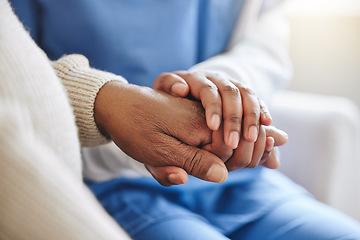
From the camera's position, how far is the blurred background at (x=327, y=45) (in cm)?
95

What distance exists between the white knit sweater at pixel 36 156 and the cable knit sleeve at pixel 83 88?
0.09 m

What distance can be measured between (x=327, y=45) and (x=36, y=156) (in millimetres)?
926

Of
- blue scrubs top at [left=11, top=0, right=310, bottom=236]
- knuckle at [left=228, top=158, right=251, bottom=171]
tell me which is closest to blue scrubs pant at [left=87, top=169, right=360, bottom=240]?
blue scrubs top at [left=11, top=0, right=310, bottom=236]

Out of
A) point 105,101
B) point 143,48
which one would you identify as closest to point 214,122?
point 105,101

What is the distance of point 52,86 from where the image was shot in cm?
33

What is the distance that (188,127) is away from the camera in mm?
401

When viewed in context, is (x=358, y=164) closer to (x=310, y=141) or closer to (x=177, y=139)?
(x=310, y=141)

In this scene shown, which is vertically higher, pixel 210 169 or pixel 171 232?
pixel 210 169

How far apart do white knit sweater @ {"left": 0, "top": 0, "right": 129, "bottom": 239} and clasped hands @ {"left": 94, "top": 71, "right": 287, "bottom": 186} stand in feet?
0.27

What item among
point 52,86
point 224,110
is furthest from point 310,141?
point 52,86

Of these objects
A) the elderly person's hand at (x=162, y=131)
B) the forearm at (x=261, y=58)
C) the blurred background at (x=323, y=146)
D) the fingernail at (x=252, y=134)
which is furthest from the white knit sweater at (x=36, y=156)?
the blurred background at (x=323, y=146)

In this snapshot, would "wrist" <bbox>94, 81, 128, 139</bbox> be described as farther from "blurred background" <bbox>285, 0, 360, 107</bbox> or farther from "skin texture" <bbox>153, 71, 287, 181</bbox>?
"blurred background" <bbox>285, 0, 360, 107</bbox>

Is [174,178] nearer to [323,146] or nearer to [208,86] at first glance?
[208,86]

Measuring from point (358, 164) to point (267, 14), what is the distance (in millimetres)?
389
